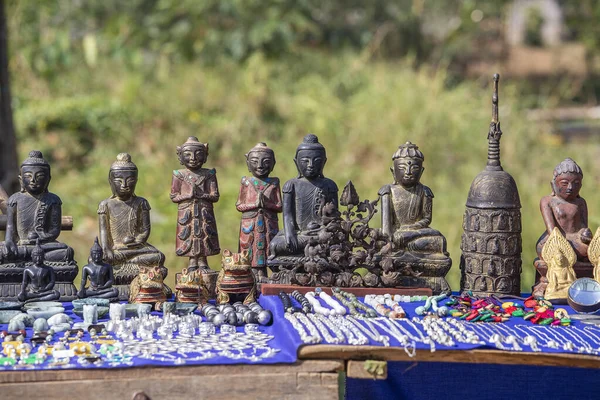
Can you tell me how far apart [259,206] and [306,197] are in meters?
0.26

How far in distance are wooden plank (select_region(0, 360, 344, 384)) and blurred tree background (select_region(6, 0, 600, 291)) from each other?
4.23 m

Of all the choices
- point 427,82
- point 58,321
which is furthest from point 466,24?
point 58,321

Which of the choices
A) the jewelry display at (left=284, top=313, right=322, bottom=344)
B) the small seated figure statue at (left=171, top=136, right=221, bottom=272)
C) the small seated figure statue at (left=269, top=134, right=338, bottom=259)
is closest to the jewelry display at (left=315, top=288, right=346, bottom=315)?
the jewelry display at (left=284, top=313, right=322, bottom=344)

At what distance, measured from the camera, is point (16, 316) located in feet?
11.1

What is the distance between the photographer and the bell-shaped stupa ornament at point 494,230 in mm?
3982

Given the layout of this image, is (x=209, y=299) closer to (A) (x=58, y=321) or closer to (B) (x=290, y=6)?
(A) (x=58, y=321)

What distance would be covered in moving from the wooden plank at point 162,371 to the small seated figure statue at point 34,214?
108 centimetres

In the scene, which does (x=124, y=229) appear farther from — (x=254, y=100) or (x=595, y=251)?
(x=254, y=100)

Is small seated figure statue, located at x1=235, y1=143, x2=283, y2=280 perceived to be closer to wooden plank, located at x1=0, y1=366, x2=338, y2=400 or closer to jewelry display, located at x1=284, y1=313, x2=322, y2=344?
jewelry display, located at x1=284, y1=313, x2=322, y2=344

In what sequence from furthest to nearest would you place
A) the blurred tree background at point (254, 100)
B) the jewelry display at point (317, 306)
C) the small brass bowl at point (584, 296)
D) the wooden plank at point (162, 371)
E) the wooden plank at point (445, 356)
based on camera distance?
the blurred tree background at point (254, 100) → the small brass bowl at point (584, 296) → the jewelry display at point (317, 306) → the wooden plank at point (445, 356) → the wooden plank at point (162, 371)

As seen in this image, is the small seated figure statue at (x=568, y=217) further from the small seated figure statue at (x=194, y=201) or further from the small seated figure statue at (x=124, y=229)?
the small seated figure statue at (x=124, y=229)

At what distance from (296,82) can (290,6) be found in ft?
5.23

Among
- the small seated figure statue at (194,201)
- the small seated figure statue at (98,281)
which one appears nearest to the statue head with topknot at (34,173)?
the small seated figure statue at (98,281)

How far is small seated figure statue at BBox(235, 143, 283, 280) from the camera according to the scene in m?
4.11
